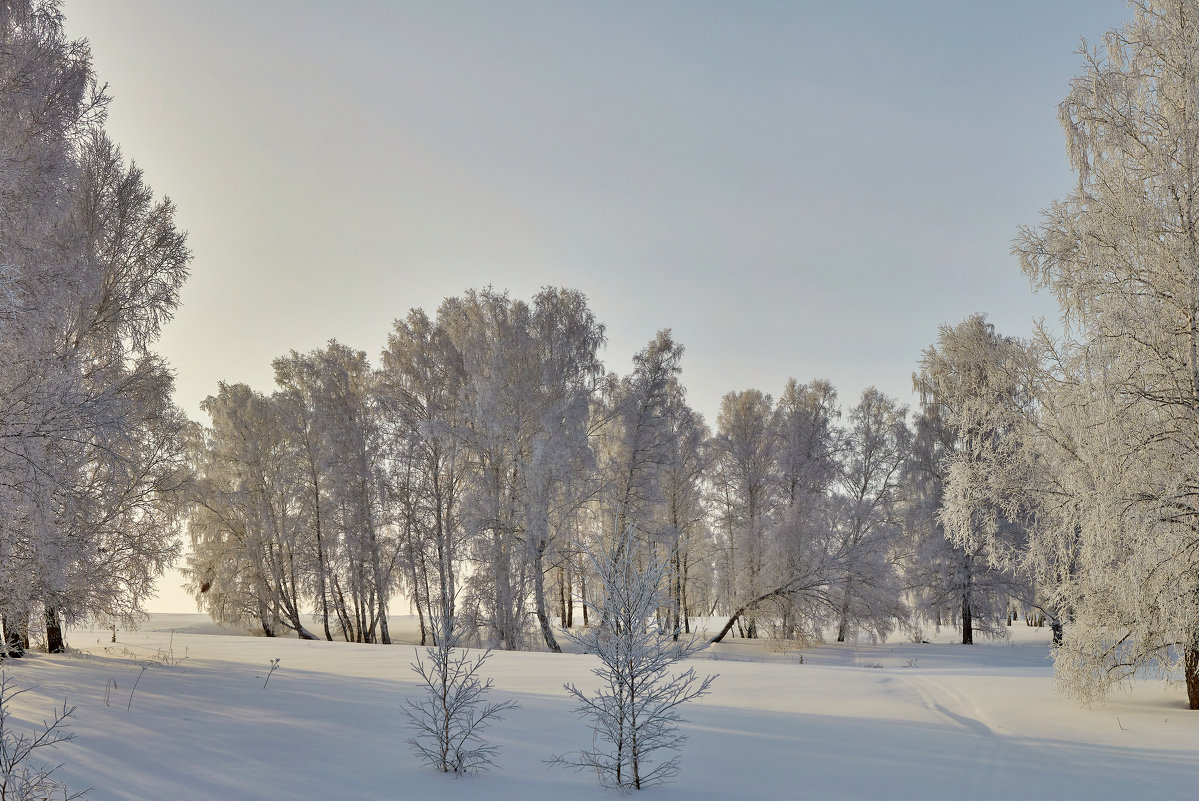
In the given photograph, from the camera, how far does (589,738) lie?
22.3ft

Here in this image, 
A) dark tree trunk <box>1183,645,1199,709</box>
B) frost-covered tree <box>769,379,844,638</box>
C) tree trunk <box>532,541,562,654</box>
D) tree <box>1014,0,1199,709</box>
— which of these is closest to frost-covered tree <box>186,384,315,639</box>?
tree trunk <box>532,541,562,654</box>

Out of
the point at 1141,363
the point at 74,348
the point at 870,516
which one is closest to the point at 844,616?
the point at 870,516

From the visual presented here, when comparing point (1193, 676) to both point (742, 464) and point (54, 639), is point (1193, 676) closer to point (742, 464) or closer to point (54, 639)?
point (54, 639)

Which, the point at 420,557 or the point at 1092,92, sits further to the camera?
the point at 420,557

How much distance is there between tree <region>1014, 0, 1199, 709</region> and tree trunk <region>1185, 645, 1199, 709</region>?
12mm

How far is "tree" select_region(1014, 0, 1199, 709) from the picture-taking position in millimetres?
7559

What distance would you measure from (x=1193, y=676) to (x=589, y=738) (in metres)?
6.95

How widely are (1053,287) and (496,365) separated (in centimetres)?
1305

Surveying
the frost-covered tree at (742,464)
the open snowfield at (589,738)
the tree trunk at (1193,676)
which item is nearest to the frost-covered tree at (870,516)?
the frost-covered tree at (742,464)

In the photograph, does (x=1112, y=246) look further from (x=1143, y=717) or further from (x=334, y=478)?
(x=334, y=478)

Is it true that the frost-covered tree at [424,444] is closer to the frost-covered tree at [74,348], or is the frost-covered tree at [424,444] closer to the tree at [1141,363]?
the frost-covered tree at [74,348]

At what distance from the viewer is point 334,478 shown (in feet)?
71.1

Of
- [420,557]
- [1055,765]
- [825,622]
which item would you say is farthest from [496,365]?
[1055,765]

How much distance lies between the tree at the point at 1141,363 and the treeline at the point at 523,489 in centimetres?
1160
